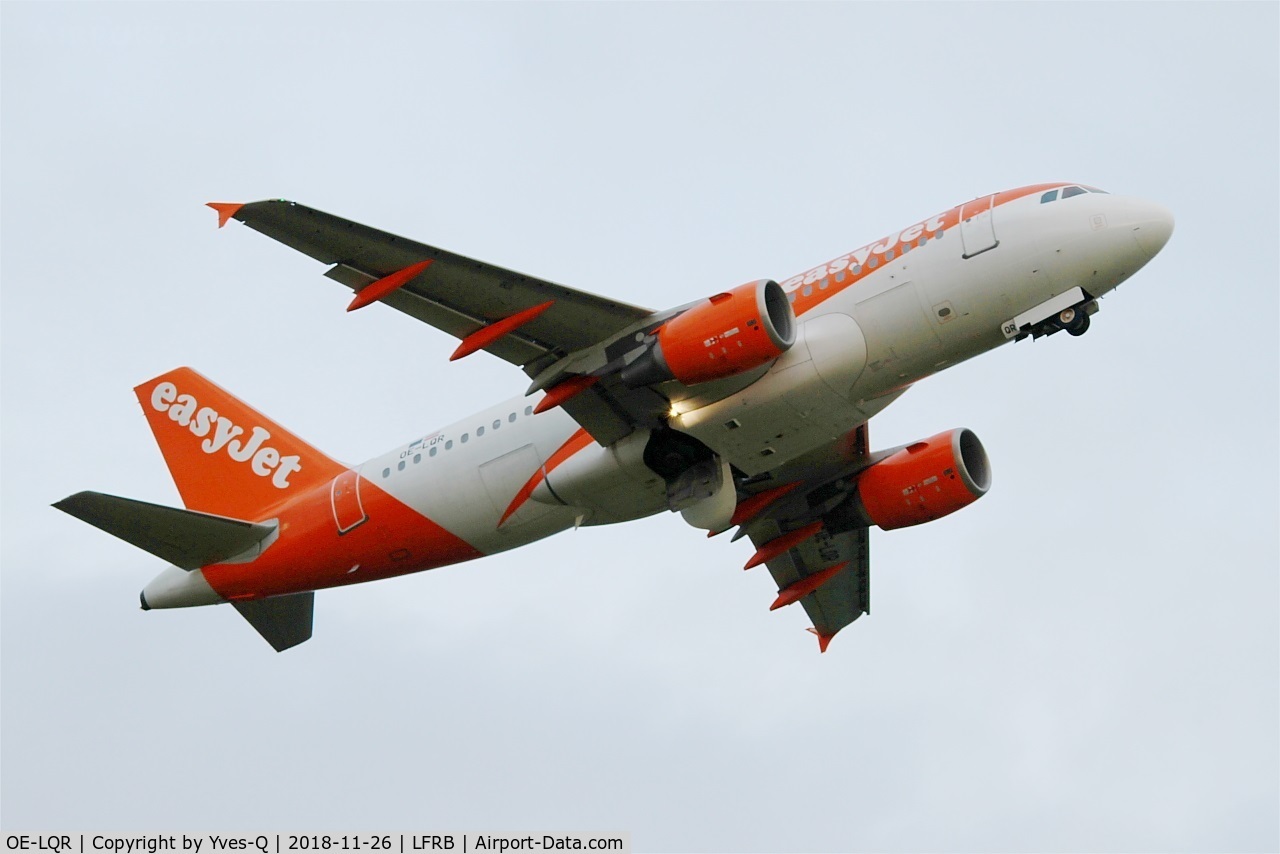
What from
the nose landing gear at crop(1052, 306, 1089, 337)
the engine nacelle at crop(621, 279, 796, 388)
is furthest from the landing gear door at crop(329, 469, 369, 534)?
the nose landing gear at crop(1052, 306, 1089, 337)

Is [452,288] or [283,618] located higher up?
[452,288]

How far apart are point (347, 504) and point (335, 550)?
1051 millimetres

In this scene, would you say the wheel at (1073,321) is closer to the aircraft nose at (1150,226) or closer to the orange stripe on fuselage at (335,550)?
the aircraft nose at (1150,226)

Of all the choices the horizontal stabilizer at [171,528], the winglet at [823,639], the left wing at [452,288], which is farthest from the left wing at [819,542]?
the horizontal stabilizer at [171,528]

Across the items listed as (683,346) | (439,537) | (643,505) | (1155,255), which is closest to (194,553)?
(439,537)

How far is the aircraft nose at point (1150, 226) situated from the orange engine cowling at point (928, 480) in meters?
7.12

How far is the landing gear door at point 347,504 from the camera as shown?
116 feet

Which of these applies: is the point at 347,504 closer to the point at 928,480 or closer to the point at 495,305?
the point at 495,305

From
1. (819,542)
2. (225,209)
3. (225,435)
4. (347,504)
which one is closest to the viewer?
(225,209)

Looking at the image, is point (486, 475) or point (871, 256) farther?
point (486, 475)

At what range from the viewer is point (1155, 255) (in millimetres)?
30359

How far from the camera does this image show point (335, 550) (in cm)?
3544

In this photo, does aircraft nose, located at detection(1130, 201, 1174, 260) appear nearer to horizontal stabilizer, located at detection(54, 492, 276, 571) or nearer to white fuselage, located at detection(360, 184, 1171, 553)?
white fuselage, located at detection(360, 184, 1171, 553)

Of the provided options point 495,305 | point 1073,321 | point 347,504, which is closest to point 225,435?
point 347,504
